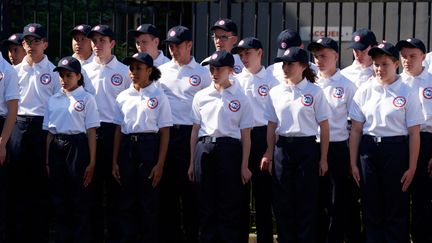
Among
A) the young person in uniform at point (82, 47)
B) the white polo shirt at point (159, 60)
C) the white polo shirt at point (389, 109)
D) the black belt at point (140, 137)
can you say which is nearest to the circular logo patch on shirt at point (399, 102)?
the white polo shirt at point (389, 109)

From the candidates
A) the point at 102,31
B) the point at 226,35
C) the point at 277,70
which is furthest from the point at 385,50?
the point at 102,31

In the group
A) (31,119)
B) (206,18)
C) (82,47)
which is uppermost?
(206,18)

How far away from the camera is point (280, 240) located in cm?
918

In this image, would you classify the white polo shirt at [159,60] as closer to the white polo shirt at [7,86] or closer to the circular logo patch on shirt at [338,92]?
A: the white polo shirt at [7,86]

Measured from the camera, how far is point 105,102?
973cm

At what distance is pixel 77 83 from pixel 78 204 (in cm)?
108

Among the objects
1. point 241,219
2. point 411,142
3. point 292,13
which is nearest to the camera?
point 411,142

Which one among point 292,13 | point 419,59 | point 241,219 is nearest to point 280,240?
point 241,219

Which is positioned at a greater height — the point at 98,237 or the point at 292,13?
the point at 292,13

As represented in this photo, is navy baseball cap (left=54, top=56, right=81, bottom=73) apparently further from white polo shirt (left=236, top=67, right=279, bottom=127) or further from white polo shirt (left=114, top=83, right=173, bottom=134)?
white polo shirt (left=236, top=67, right=279, bottom=127)

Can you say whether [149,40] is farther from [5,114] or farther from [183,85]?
[5,114]

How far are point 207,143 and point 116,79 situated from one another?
1.18 metres

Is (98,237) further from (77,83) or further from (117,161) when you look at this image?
(77,83)

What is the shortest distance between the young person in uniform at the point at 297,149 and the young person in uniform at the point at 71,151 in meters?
1.65
